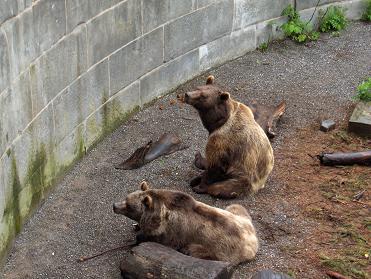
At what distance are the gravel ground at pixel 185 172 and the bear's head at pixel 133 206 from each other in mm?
288

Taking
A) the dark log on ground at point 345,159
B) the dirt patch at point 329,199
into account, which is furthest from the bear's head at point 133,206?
the dark log on ground at point 345,159

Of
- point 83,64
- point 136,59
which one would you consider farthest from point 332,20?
point 83,64

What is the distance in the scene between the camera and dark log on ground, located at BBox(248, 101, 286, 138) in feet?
32.4

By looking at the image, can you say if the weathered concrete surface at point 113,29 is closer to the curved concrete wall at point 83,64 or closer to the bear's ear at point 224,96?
the curved concrete wall at point 83,64

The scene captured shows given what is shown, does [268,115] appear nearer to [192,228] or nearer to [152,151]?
[152,151]

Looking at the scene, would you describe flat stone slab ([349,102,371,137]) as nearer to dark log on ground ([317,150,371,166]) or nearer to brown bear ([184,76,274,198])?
dark log on ground ([317,150,371,166])

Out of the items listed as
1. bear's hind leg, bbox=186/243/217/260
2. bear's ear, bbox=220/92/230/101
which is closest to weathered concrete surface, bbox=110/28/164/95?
bear's ear, bbox=220/92/230/101

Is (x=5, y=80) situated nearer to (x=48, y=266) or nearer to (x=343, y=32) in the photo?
(x=48, y=266)

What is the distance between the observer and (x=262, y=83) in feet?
37.5

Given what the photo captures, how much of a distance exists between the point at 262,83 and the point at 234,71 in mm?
517

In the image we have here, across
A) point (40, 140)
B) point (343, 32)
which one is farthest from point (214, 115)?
point (343, 32)

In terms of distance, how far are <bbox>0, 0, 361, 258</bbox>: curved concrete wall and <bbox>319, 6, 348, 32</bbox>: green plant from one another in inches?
42.3

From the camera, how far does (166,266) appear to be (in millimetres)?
6715

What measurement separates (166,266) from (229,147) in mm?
2259
